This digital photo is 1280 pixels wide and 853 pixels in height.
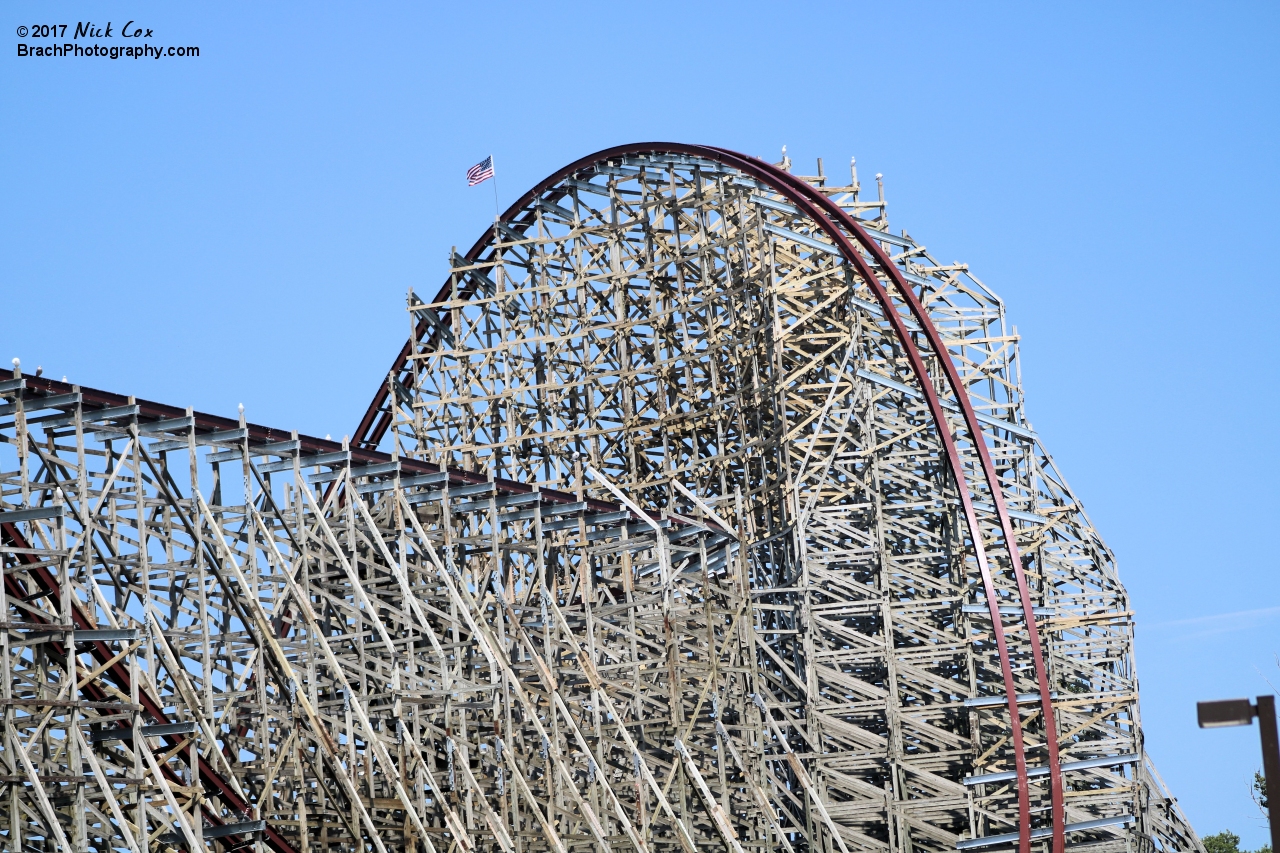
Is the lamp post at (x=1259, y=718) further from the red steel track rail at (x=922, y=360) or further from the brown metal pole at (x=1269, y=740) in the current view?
the red steel track rail at (x=922, y=360)

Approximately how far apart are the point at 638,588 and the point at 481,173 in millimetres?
9608

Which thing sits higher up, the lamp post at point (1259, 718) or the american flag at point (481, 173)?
the american flag at point (481, 173)

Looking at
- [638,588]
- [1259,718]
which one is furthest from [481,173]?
[1259,718]

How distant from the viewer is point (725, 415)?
36.0 meters

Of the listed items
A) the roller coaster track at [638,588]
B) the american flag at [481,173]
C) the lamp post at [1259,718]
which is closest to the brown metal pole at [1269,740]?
the lamp post at [1259,718]

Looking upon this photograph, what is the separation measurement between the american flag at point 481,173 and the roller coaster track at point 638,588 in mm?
822

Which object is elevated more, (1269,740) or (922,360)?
(922,360)

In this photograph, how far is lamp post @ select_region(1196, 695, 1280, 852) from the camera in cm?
1419

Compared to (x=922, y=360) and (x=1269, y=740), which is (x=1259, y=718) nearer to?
(x=1269, y=740)

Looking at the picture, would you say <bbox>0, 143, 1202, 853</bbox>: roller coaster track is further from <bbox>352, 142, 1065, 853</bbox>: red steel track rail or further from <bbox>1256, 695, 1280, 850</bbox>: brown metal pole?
<bbox>1256, 695, 1280, 850</bbox>: brown metal pole

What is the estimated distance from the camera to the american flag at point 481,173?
1565 inches

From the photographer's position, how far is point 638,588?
3403 centimetres

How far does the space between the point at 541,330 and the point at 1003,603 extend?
1011cm

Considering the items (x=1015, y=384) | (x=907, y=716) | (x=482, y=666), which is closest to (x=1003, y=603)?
(x=907, y=716)
